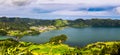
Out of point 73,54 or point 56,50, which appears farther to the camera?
point 56,50

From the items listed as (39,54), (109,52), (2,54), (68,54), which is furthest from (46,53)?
(109,52)

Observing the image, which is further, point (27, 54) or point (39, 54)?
point (39, 54)

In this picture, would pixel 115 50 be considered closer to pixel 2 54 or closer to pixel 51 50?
pixel 51 50

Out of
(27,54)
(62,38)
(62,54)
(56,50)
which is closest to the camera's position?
(27,54)

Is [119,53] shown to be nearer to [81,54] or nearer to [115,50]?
[115,50]

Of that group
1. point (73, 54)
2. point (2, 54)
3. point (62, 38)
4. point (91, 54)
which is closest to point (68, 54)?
point (73, 54)

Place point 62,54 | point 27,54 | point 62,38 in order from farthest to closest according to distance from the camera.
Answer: point 62,38 < point 62,54 < point 27,54

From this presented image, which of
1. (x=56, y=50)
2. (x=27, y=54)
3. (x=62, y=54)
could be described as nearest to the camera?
(x=27, y=54)

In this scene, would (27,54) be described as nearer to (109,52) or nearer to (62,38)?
(109,52)
